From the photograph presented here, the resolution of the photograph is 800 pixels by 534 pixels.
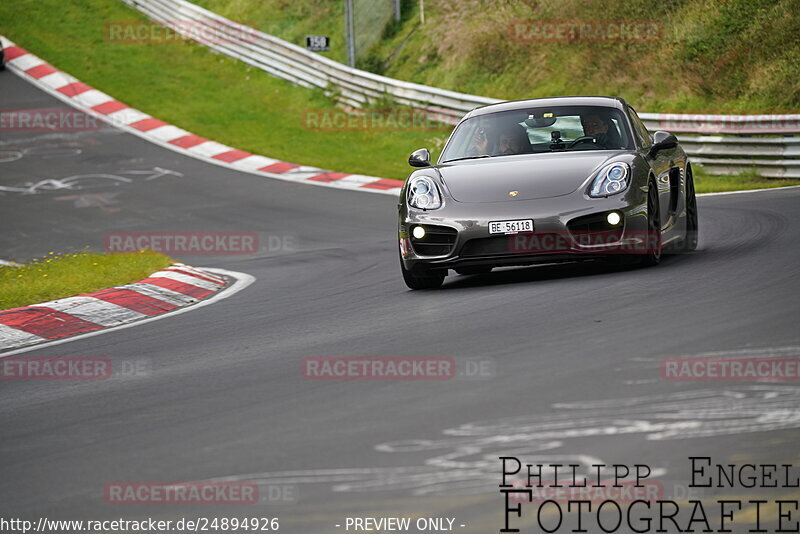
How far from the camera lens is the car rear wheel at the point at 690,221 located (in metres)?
9.96

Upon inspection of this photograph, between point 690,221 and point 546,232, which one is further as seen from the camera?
point 690,221

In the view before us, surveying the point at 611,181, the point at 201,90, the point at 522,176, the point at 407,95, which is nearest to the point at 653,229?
the point at 611,181

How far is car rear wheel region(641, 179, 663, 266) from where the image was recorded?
8.37 meters

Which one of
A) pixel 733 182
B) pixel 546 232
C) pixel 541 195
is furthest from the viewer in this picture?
pixel 733 182

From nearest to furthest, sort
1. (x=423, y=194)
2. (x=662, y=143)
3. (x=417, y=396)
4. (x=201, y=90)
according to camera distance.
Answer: (x=417, y=396) → (x=423, y=194) → (x=662, y=143) → (x=201, y=90)

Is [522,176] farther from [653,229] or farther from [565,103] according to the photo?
[565,103]

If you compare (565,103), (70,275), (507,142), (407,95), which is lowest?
(70,275)

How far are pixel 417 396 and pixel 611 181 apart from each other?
11.8 ft

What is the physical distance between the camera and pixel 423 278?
8.73 metres

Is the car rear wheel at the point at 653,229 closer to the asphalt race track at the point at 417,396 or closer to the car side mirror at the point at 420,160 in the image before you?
the asphalt race track at the point at 417,396

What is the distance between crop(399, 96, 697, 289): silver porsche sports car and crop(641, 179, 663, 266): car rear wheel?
1 cm

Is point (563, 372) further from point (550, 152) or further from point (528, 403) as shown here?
point (550, 152)

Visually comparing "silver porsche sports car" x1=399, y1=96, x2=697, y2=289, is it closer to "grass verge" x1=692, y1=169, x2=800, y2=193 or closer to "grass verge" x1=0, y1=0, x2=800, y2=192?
"grass verge" x1=692, y1=169, x2=800, y2=193

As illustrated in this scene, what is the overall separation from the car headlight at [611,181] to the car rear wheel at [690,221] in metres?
1.86
